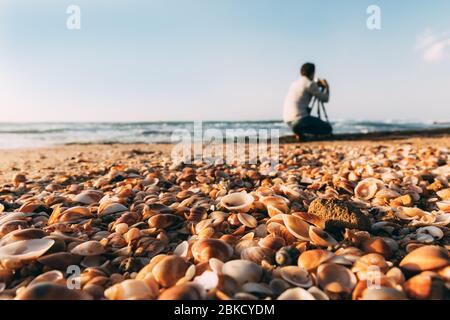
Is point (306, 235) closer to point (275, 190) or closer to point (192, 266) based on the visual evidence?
point (192, 266)

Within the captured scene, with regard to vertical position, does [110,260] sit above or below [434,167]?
below

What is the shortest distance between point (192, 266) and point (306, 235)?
0.60 metres

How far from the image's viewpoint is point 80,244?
1609 millimetres

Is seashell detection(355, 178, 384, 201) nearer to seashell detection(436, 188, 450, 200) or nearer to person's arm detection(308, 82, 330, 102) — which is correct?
seashell detection(436, 188, 450, 200)

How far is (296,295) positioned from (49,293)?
874mm

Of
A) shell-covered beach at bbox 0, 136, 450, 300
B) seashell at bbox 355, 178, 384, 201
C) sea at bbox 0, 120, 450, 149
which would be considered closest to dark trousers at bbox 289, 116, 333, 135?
sea at bbox 0, 120, 450, 149

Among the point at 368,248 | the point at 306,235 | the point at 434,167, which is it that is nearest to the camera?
the point at 368,248

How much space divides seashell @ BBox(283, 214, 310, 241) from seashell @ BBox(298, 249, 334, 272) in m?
0.17

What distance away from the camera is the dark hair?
7.80 m

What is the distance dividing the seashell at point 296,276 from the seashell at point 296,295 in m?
0.07

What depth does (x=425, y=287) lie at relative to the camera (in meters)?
1.13

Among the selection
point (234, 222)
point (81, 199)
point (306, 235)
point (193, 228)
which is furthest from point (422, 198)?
point (81, 199)

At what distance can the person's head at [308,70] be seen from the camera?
7801 mm

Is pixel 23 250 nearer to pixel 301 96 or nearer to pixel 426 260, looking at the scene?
pixel 426 260
